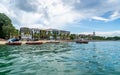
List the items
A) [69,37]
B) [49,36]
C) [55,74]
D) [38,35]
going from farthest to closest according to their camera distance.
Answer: [69,37] → [49,36] → [38,35] → [55,74]

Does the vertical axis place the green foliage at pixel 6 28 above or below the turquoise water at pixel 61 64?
above

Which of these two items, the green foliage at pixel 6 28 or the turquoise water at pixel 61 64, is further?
the green foliage at pixel 6 28

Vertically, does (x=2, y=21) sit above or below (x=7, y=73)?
above

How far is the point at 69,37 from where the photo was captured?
18750 cm

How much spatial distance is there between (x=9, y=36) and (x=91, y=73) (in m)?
99.0

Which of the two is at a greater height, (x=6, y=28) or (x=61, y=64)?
(x=6, y=28)

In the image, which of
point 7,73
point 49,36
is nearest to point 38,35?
point 49,36

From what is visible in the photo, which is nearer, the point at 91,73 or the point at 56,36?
the point at 91,73

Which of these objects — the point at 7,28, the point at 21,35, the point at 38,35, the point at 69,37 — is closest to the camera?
the point at 7,28

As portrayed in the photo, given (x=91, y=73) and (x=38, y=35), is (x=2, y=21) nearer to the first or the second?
(x=38, y=35)

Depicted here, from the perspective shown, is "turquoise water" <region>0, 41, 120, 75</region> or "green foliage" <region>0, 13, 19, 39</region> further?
"green foliage" <region>0, 13, 19, 39</region>

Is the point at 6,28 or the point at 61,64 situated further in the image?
the point at 6,28

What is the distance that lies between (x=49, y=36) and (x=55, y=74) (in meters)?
148

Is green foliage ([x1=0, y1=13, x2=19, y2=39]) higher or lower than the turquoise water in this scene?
higher
